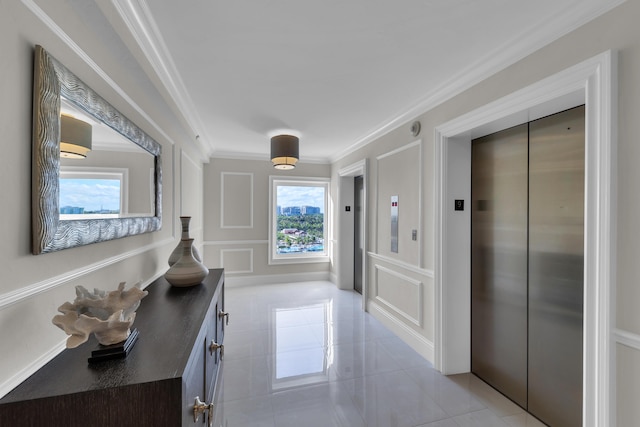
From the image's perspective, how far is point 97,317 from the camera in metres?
0.99

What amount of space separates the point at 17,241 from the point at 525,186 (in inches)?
108

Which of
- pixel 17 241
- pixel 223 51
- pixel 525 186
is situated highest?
pixel 223 51

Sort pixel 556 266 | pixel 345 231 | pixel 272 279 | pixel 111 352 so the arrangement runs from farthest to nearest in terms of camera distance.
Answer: pixel 272 279 → pixel 345 231 → pixel 556 266 → pixel 111 352

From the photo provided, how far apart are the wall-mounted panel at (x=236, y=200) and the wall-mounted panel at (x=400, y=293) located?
277 cm

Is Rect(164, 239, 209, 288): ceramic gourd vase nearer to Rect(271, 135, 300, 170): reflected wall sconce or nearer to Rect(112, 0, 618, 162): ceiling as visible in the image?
Rect(112, 0, 618, 162): ceiling

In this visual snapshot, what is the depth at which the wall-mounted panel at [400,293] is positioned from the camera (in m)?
2.87

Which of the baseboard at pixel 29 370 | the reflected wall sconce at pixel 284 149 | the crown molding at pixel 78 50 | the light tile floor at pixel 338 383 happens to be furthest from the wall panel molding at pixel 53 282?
the reflected wall sconce at pixel 284 149

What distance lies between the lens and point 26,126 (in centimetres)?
90

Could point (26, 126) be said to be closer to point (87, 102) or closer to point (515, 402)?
point (87, 102)

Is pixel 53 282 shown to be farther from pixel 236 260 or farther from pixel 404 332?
pixel 236 260

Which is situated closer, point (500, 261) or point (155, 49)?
point (155, 49)

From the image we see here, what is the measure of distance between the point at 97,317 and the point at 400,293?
114 inches
